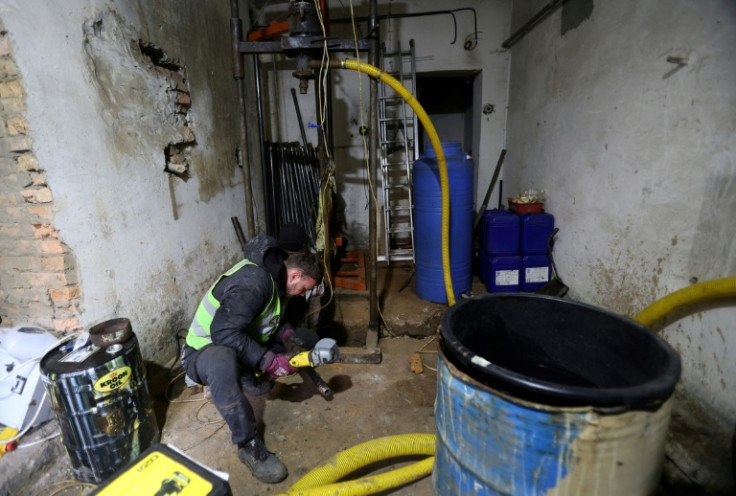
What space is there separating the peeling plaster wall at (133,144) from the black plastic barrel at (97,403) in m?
0.35

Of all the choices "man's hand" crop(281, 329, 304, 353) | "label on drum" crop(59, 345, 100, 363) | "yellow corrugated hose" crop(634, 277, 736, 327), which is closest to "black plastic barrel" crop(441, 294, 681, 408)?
"yellow corrugated hose" crop(634, 277, 736, 327)

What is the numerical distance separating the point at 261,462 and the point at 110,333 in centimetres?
82

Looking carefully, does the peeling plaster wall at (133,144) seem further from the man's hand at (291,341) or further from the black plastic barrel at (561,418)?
the black plastic barrel at (561,418)

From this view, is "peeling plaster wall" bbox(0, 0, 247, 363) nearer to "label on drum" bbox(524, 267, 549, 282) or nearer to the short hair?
the short hair

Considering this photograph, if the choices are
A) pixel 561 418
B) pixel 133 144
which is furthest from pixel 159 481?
pixel 133 144

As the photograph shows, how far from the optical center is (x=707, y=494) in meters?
1.30

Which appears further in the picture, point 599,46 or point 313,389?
point 599,46

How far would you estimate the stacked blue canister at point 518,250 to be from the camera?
115 inches

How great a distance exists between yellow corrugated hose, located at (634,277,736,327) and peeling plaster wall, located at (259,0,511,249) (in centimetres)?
299

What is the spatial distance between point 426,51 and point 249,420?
12.7ft

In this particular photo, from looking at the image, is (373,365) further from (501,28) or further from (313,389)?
(501,28)

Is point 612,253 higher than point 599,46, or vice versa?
point 599,46

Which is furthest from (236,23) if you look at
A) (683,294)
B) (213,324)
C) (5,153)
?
(683,294)

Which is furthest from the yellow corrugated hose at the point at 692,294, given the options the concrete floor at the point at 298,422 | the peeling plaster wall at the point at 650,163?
the concrete floor at the point at 298,422
